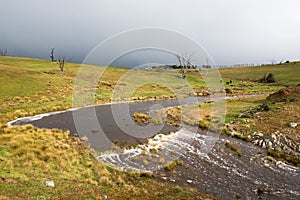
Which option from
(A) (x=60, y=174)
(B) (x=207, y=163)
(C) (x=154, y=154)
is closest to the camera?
(A) (x=60, y=174)

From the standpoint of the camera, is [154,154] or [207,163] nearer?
[207,163]

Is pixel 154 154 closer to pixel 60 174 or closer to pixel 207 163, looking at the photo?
pixel 207 163

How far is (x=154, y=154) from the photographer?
72.8ft

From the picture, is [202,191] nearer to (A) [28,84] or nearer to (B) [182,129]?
(B) [182,129]

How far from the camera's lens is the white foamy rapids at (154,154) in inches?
774

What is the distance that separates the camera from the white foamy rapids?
19.7 metres

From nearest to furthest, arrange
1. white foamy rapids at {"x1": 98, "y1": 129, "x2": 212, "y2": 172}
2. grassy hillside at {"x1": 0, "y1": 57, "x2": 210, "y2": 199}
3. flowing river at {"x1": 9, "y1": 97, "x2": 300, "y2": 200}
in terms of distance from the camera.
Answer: grassy hillside at {"x1": 0, "y1": 57, "x2": 210, "y2": 199}
flowing river at {"x1": 9, "y1": 97, "x2": 300, "y2": 200}
white foamy rapids at {"x1": 98, "y1": 129, "x2": 212, "y2": 172}

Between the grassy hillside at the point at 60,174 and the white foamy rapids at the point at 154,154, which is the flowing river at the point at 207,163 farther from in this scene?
the grassy hillside at the point at 60,174

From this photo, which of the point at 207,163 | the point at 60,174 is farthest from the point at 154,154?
the point at 60,174

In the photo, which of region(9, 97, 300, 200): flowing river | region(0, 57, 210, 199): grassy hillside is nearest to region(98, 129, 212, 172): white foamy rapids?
region(9, 97, 300, 200): flowing river

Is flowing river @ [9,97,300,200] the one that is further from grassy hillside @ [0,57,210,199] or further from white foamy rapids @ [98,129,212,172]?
grassy hillside @ [0,57,210,199]

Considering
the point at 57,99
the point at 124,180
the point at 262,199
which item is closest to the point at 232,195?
the point at 262,199

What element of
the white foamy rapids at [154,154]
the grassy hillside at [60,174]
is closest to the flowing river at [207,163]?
the white foamy rapids at [154,154]

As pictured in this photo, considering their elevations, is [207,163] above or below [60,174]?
below
